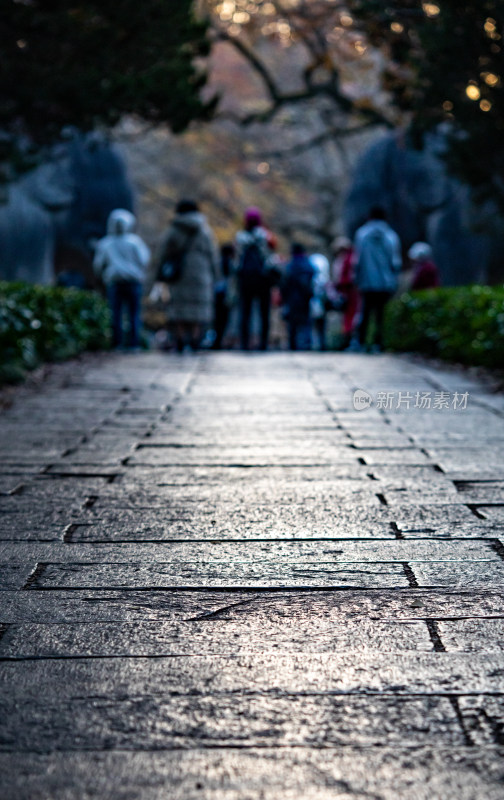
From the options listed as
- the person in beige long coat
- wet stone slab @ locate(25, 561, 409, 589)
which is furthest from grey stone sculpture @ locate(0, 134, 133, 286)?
wet stone slab @ locate(25, 561, 409, 589)

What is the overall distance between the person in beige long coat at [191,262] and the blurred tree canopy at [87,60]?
1.44 metres

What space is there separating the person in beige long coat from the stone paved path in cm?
776

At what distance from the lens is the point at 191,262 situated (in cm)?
1332

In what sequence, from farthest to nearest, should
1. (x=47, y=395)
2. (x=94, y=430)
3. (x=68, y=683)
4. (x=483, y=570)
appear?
(x=47, y=395), (x=94, y=430), (x=483, y=570), (x=68, y=683)

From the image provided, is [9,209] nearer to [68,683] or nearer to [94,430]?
[94,430]

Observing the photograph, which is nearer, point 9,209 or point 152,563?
point 152,563

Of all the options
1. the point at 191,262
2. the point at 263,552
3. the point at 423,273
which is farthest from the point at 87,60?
the point at 263,552

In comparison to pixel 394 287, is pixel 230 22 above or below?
above

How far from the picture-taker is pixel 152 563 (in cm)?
318

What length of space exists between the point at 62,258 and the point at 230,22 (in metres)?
7.01

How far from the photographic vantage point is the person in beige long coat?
13180 millimetres

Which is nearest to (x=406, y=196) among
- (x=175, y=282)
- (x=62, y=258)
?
(x=62, y=258)

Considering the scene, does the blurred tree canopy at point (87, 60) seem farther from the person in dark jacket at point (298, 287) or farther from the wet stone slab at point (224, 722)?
the wet stone slab at point (224, 722)

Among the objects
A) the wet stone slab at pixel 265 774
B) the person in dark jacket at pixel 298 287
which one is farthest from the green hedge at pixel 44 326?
the wet stone slab at pixel 265 774
